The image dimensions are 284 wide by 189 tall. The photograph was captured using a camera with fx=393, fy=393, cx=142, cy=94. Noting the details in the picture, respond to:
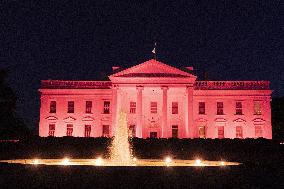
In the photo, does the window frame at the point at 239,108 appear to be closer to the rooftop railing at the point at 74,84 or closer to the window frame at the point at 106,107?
the window frame at the point at 106,107

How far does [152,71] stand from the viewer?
47.1 metres

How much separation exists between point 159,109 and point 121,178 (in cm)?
3762

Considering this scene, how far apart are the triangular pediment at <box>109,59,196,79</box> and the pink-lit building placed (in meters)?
2.26

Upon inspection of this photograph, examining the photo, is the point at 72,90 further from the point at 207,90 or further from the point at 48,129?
the point at 207,90

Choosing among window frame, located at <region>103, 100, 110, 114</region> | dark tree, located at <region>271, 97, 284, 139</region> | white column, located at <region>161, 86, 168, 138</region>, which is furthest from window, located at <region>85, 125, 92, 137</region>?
dark tree, located at <region>271, 97, 284, 139</region>

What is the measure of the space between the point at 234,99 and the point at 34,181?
41054mm

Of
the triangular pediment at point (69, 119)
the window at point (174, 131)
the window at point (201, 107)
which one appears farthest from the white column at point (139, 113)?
the triangular pediment at point (69, 119)

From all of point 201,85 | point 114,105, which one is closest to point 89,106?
point 114,105

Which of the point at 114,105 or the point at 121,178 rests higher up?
the point at 114,105

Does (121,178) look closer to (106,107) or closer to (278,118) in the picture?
(106,107)

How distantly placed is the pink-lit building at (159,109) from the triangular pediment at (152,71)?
2264mm

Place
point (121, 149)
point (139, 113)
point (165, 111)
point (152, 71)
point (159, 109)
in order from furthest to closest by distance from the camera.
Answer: point (159, 109) → point (152, 71) → point (165, 111) → point (139, 113) → point (121, 149)

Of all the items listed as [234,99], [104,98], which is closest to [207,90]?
[234,99]

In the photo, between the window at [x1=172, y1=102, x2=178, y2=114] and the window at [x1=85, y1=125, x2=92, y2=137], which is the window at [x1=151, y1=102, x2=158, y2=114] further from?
the window at [x1=85, y1=125, x2=92, y2=137]
